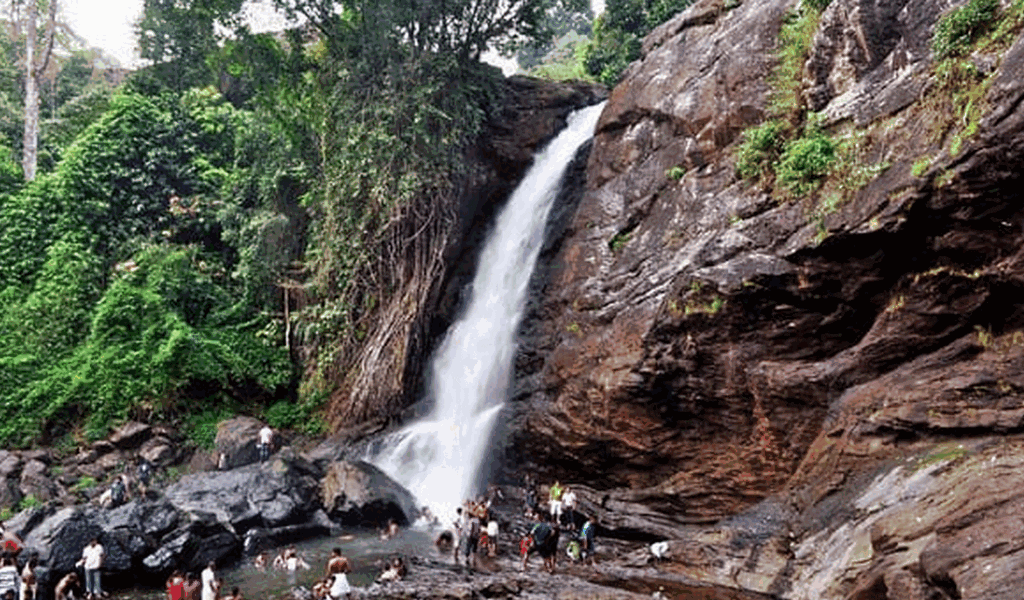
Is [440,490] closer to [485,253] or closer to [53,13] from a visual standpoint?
[485,253]

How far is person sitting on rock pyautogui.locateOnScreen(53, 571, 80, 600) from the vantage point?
13.2 m

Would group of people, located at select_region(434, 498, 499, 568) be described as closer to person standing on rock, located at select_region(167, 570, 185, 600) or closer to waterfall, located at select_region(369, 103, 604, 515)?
waterfall, located at select_region(369, 103, 604, 515)

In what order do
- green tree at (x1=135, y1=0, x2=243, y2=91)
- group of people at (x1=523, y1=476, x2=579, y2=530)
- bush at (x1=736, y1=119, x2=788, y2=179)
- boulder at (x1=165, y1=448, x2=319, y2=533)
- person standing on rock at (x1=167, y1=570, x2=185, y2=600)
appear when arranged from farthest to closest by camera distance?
1. green tree at (x1=135, y1=0, x2=243, y2=91)
2. boulder at (x1=165, y1=448, x2=319, y2=533)
3. group of people at (x1=523, y1=476, x2=579, y2=530)
4. bush at (x1=736, y1=119, x2=788, y2=179)
5. person standing on rock at (x1=167, y1=570, x2=185, y2=600)

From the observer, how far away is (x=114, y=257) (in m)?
27.8

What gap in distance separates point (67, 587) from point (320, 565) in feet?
15.6

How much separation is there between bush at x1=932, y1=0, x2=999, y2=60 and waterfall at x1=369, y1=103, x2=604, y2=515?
12450 millimetres

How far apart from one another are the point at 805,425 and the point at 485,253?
45.0 feet

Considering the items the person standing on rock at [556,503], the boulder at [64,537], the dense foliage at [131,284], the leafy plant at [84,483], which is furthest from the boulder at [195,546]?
the dense foliage at [131,284]

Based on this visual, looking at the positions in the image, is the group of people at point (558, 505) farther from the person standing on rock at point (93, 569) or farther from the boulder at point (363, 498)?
the person standing on rock at point (93, 569)

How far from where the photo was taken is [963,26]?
13523 mm

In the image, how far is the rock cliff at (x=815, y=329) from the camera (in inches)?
453

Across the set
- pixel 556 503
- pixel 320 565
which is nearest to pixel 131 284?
pixel 320 565

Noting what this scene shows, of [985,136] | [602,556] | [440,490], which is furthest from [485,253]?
[985,136]

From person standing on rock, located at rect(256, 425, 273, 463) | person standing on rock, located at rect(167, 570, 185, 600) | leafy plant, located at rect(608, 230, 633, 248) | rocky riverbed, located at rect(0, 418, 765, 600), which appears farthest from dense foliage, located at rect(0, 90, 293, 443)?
person standing on rock, located at rect(167, 570, 185, 600)
